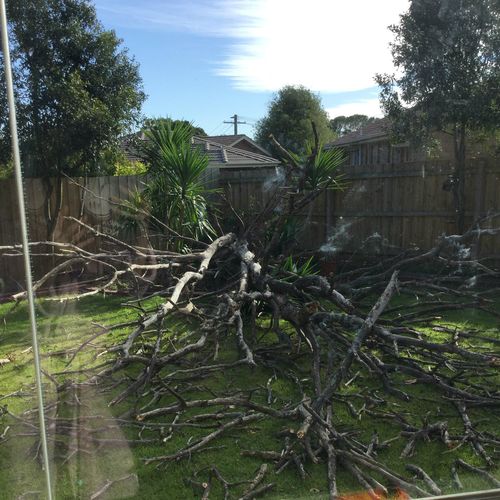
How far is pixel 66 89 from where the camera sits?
2104mm

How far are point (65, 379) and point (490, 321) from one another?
2851 mm

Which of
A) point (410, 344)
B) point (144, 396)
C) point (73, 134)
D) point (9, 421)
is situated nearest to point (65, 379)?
point (9, 421)

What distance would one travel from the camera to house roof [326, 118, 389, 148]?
8.69ft

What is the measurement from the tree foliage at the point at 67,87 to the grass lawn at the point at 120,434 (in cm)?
67

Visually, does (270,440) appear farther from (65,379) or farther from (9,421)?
(9,421)

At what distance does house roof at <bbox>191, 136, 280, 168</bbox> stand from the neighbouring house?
1.36 ft

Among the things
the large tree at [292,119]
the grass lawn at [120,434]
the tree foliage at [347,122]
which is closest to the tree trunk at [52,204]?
the grass lawn at [120,434]

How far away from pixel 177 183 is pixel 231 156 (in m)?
1.65

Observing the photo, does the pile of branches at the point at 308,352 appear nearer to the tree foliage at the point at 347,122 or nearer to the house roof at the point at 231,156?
the house roof at the point at 231,156

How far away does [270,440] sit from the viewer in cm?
263

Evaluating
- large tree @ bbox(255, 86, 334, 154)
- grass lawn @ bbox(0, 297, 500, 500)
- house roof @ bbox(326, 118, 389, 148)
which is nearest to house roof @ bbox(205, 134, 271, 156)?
large tree @ bbox(255, 86, 334, 154)

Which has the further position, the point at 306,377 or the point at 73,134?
the point at 306,377

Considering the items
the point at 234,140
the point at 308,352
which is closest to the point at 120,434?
the point at 234,140

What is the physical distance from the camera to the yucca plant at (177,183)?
3.30 metres
